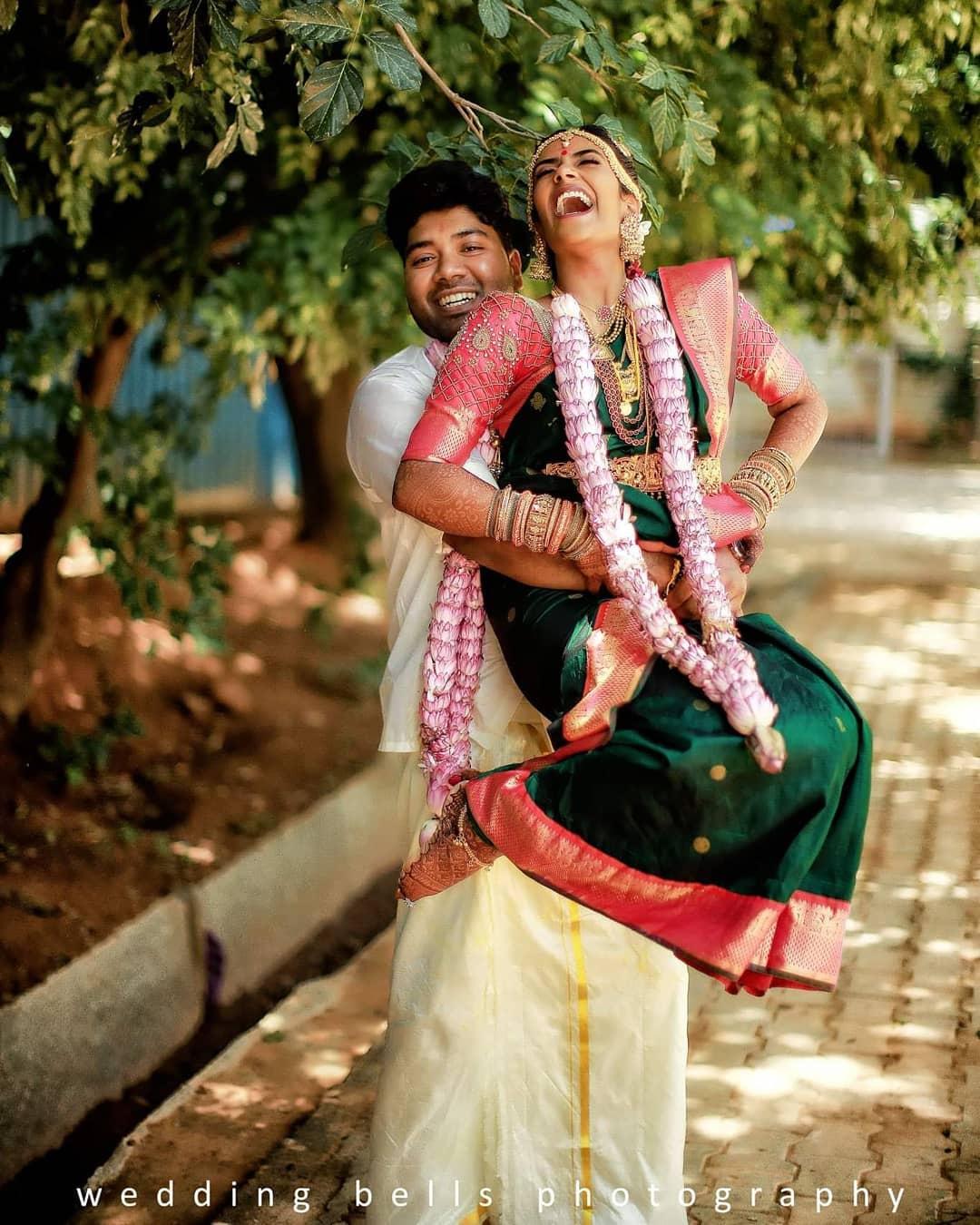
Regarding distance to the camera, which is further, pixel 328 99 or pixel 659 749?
pixel 328 99

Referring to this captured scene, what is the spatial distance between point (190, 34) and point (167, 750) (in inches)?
153

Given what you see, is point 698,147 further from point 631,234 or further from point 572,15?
point 631,234

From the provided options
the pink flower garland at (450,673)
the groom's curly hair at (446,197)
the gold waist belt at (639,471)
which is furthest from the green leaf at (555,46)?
the pink flower garland at (450,673)

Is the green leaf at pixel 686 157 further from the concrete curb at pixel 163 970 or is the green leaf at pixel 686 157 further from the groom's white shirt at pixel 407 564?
the concrete curb at pixel 163 970

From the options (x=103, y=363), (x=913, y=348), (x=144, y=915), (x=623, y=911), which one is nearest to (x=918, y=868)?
(x=144, y=915)

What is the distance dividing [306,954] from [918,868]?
235 centimetres

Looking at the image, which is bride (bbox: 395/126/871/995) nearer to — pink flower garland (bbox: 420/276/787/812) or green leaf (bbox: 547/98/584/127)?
pink flower garland (bbox: 420/276/787/812)

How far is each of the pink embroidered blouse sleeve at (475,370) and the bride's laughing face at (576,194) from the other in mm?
153

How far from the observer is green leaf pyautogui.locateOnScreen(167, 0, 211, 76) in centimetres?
261

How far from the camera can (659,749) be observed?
2.37m

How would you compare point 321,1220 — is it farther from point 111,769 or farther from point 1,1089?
point 111,769

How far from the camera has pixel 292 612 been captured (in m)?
8.09

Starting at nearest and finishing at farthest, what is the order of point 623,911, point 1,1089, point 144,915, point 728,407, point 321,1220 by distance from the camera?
point 623,911, point 728,407, point 321,1220, point 1,1089, point 144,915

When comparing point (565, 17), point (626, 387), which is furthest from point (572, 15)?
point (626, 387)
